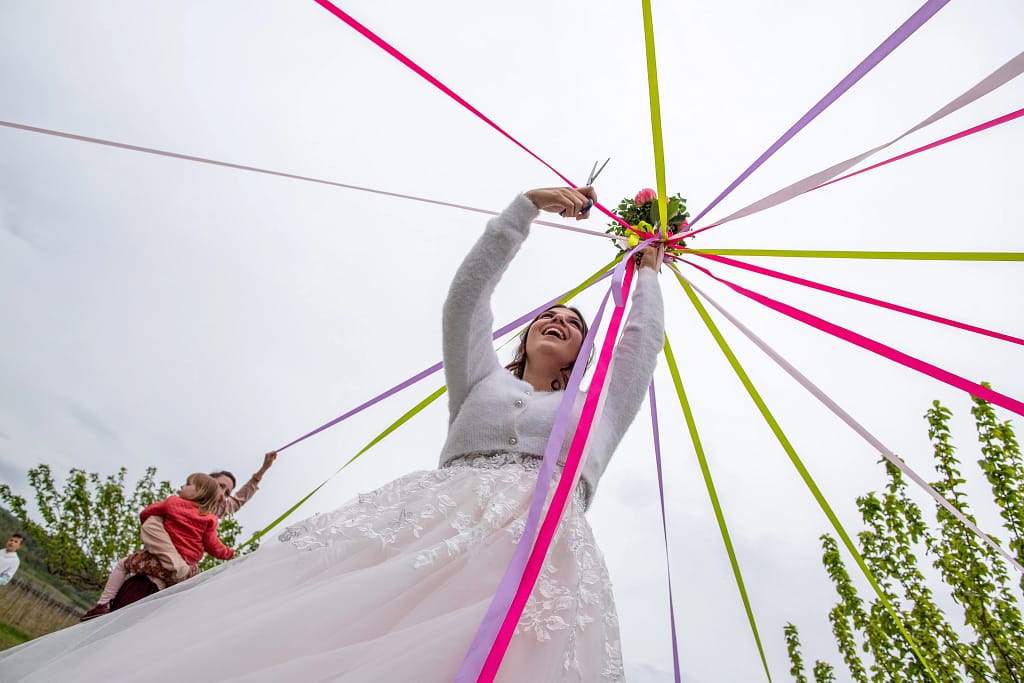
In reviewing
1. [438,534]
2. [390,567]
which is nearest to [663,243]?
[438,534]

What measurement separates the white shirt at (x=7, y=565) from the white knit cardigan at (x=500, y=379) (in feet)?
19.5

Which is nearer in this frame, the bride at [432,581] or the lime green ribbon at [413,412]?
the bride at [432,581]

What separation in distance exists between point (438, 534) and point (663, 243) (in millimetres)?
1305

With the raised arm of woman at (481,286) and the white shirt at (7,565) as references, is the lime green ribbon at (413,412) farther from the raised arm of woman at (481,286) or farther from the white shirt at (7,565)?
the white shirt at (7,565)

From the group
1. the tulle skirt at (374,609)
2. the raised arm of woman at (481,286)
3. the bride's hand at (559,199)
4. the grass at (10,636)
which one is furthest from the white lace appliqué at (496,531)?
the grass at (10,636)

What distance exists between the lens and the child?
9.80 ft

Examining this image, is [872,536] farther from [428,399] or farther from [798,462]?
[428,399]

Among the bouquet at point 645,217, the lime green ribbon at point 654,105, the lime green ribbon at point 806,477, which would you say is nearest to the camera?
the lime green ribbon at point 654,105

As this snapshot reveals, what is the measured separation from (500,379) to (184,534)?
2.45 m

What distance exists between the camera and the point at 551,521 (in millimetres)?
1020

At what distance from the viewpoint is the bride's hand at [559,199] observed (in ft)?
5.15

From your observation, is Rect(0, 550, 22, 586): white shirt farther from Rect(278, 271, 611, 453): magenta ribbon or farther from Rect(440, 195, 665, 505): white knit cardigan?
Rect(440, 195, 665, 505): white knit cardigan

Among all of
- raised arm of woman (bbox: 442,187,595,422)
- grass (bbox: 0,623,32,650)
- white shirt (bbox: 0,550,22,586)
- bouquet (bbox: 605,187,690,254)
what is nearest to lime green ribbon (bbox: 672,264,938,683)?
bouquet (bbox: 605,187,690,254)

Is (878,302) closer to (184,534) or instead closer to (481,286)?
(481,286)
